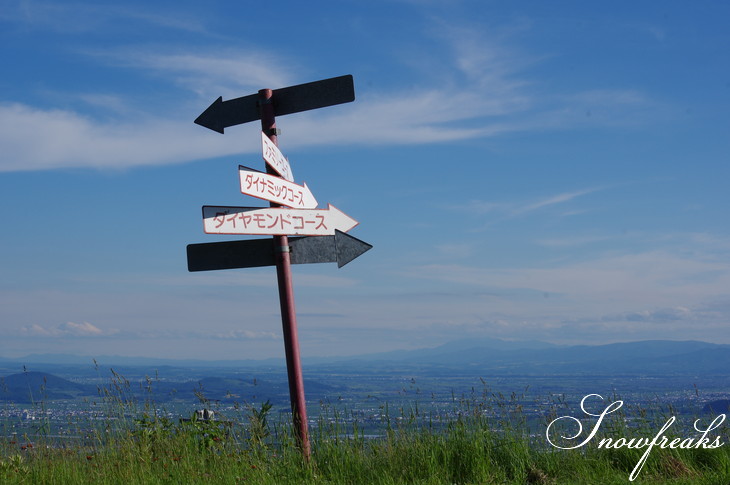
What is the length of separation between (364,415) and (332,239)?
219 centimetres

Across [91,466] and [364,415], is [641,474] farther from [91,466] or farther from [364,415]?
[91,466]

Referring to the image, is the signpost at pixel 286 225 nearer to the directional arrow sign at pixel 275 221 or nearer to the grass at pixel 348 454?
the directional arrow sign at pixel 275 221

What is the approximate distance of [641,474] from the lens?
649cm

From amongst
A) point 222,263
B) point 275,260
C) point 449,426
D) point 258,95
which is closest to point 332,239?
point 275,260

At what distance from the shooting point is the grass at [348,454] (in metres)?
6.12

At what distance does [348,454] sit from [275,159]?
306 centimetres

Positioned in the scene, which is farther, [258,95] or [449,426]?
[258,95]

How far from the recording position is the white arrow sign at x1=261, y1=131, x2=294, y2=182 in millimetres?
6718

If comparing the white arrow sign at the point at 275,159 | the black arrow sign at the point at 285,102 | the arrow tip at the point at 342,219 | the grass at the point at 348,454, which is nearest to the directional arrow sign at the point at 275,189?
the white arrow sign at the point at 275,159

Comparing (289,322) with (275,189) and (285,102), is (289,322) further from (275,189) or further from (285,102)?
(285,102)

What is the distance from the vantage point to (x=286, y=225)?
6836mm

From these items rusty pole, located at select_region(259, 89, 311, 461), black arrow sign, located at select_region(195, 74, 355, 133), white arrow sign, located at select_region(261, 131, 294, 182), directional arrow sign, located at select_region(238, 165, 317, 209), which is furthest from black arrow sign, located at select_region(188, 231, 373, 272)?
black arrow sign, located at select_region(195, 74, 355, 133)

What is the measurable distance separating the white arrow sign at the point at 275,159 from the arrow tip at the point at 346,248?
33.8 inches

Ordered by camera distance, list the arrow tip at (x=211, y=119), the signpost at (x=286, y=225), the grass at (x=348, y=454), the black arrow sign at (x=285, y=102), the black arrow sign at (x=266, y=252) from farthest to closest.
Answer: the arrow tip at (x=211, y=119), the black arrow sign at (x=285, y=102), the black arrow sign at (x=266, y=252), the signpost at (x=286, y=225), the grass at (x=348, y=454)
